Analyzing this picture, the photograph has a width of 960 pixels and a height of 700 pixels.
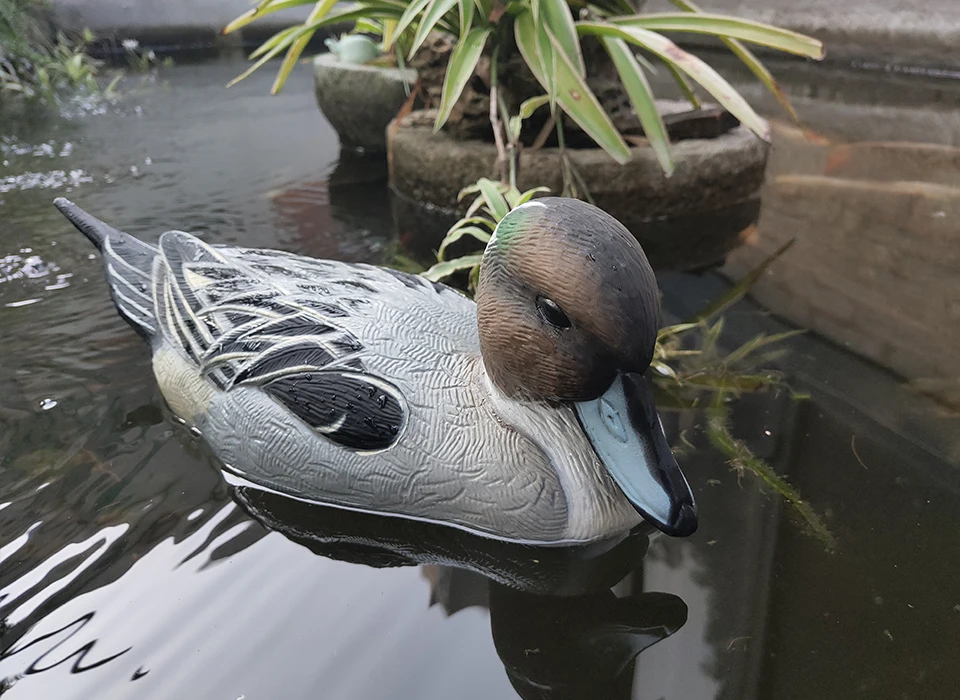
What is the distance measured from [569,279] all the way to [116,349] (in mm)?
1085

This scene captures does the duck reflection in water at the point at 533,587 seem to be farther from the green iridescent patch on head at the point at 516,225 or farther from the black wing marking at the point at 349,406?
the green iridescent patch on head at the point at 516,225

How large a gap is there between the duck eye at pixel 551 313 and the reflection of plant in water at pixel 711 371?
0.49 meters

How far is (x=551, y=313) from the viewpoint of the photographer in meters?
0.84

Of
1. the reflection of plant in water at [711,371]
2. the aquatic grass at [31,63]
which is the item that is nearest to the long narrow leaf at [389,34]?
the reflection of plant in water at [711,371]

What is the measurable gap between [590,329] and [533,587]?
37 centimetres

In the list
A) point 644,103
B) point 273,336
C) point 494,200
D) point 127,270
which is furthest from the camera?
point 644,103

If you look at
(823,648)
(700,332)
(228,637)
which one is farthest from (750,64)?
(228,637)

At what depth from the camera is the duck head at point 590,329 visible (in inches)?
31.4

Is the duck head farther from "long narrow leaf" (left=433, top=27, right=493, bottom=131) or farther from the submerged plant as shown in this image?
the submerged plant

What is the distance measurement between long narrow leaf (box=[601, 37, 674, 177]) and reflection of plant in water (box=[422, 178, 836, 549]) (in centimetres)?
36

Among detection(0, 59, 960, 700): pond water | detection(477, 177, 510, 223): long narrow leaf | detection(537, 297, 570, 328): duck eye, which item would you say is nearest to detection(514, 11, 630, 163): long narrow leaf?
detection(477, 177, 510, 223): long narrow leaf

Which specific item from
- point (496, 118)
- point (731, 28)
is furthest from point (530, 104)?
point (731, 28)

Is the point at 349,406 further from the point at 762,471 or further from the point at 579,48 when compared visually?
the point at 579,48

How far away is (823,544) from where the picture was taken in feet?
3.24
